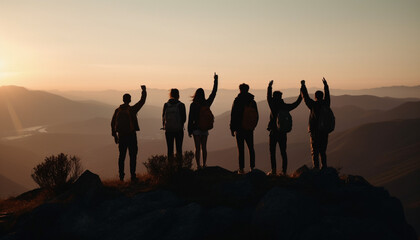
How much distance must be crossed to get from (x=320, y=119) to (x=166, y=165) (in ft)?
14.7

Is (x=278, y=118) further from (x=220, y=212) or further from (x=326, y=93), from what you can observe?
(x=220, y=212)

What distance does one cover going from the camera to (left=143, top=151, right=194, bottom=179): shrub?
8.73 meters

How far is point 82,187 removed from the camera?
809 centimetres

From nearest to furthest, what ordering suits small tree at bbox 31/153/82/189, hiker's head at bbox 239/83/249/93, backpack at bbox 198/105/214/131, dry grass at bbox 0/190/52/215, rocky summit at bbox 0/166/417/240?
rocky summit at bbox 0/166/417/240 < dry grass at bbox 0/190/52/215 < small tree at bbox 31/153/82/189 < backpack at bbox 198/105/214/131 < hiker's head at bbox 239/83/249/93

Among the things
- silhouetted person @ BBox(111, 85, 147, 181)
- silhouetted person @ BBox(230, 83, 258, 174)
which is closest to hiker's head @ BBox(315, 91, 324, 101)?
silhouetted person @ BBox(230, 83, 258, 174)

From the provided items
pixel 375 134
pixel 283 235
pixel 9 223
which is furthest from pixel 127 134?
pixel 375 134

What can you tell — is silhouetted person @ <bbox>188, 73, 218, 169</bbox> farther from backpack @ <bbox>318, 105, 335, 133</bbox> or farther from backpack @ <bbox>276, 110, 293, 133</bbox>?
backpack @ <bbox>318, 105, 335, 133</bbox>

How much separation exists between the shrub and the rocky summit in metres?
0.20

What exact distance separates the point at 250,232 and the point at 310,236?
1.13 metres

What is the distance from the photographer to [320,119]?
9617 millimetres

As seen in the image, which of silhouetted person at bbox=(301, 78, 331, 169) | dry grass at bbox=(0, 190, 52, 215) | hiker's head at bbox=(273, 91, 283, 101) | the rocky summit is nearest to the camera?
the rocky summit

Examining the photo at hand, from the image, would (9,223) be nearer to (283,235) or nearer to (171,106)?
(171,106)

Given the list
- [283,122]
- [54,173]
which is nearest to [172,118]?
[283,122]

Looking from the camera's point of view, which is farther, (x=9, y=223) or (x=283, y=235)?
(x=9, y=223)
